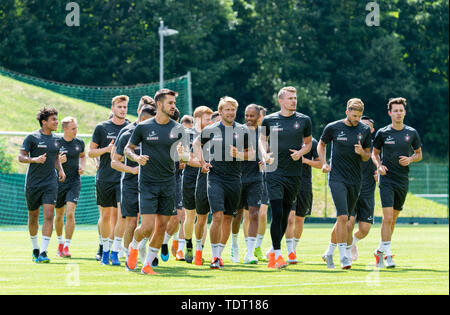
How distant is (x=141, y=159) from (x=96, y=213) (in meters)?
22.3

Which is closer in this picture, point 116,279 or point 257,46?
point 116,279

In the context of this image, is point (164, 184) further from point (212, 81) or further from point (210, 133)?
point (212, 81)

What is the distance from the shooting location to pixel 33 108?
3966cm

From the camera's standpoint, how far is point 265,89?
58.8 m

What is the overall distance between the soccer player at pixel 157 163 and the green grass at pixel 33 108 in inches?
980

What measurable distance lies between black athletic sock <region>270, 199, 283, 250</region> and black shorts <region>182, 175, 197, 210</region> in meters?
2.40

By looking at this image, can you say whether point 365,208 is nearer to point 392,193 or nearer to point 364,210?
point 364,210

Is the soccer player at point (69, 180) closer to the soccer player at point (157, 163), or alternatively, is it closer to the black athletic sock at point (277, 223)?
the soccer player at point (157, 163)

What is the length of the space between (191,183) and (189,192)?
7.1 inches

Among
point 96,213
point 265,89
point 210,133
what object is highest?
point 265,89

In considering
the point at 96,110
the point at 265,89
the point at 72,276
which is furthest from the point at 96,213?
the point at 265,89

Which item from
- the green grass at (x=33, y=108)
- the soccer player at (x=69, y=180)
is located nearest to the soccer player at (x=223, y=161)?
the soccer player at (x=69, y=180)

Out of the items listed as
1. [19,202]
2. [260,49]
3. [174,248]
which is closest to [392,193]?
[174,248]

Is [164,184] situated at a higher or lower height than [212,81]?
lower
